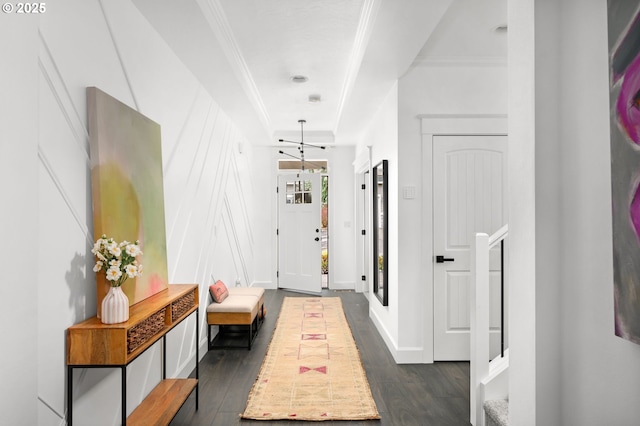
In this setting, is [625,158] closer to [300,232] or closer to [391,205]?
[391,205]

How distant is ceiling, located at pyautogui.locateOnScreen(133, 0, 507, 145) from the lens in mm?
2529

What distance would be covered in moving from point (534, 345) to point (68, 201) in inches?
76.2

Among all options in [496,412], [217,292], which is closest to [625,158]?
[496,412]

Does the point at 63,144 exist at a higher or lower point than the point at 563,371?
higher

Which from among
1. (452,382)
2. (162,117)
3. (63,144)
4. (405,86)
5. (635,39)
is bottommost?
(452,382)

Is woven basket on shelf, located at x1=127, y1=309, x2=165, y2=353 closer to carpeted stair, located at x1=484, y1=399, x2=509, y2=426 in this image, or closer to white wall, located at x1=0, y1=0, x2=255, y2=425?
white wall, located at x1=0, y1=0, x2=255, y2=425

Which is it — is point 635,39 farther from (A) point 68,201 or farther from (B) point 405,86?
(B) point 405,86

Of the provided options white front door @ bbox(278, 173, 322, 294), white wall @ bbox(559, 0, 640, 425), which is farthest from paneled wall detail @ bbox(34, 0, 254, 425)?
white front door @ bbox(278, 173, 322, 294)

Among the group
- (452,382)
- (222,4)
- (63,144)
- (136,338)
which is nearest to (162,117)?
(222,4)

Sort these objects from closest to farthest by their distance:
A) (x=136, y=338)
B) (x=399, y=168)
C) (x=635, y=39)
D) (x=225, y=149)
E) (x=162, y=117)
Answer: (x=635, y=39) < (x=136, y=338) < (x=162, y=117) < (x=399, y=168) < (x=225, y=149)

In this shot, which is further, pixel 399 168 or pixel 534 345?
pixel 399 168

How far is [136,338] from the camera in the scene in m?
1.79

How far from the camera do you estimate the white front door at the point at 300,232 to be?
22.4ft

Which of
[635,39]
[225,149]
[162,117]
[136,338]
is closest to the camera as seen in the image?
[635,39]
